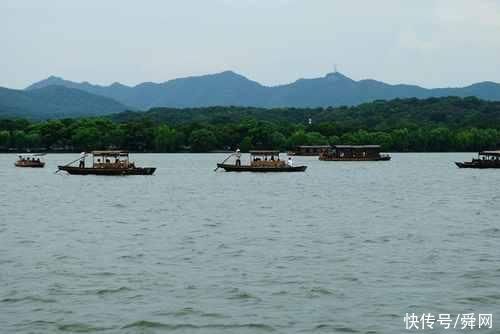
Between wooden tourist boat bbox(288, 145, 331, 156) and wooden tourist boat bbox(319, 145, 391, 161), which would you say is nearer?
wooden tourist boat bbox(319, 145, 391, 161)

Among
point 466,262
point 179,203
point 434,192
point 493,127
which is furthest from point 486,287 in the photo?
point 493,127

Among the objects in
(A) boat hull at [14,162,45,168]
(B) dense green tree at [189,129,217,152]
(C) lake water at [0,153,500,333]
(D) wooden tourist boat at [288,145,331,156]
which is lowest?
(C) lake water at [0,153,500,333]

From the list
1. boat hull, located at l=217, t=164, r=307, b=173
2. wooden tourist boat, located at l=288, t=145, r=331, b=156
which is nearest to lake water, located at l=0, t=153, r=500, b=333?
boat hull, located at l=217, t=164, r=307, b=173

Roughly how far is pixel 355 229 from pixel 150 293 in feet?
55.1

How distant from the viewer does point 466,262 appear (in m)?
26.5

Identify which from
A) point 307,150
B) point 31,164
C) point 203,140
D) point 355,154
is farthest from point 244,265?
point 203,140

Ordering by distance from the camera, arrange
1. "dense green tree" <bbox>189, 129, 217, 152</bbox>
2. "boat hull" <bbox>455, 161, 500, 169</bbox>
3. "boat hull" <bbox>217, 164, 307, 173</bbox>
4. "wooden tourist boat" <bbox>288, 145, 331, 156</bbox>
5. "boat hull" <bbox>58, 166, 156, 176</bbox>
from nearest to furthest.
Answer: "boat hull" <bbox>58, 166, 156, 176</bbox>, "boat hull" <bbox>217, 164, 307, 173</bbox>, "boat hull" <bbox>455, 161, 500, 169</bbox>, "wooden tourist boat" <bbox>288, 145, 331, 156</bbox>, "dense green tree" <bbox>189, 129, 217, 152</bbox>

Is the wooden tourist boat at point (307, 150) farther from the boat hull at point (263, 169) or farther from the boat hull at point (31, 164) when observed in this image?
the boat hull at point (263, 169)

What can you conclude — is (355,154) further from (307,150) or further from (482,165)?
(307,150)

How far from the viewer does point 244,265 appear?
2606cm

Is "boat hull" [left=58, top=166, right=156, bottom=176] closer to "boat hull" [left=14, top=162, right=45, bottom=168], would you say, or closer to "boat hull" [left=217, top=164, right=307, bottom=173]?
"boat hull" [left=217, top=164, right=307, bottom=173]

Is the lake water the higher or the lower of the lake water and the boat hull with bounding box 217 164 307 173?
the lower

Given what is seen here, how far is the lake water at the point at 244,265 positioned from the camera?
1944 cm

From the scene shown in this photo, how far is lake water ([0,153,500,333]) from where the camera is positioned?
1944 centimetres
